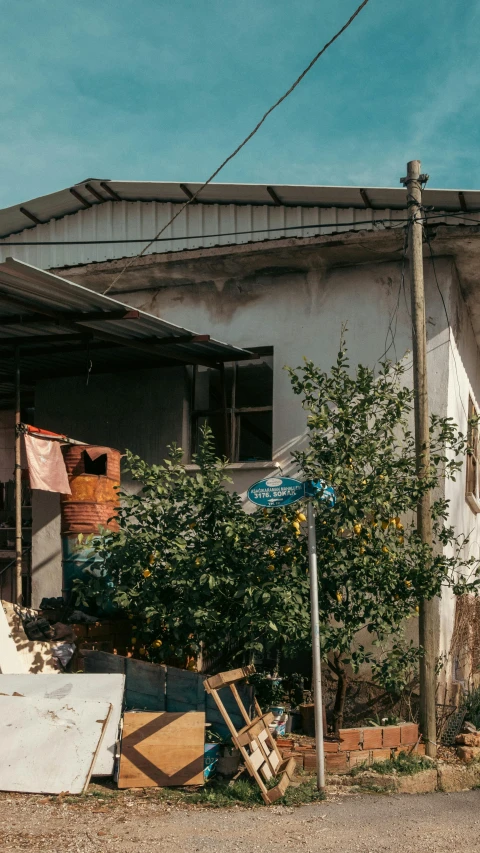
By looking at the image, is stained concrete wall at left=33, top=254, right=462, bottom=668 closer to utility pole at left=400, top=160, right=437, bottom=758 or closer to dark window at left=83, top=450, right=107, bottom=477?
dark window at left=83, top=450, right=107, bottom=477

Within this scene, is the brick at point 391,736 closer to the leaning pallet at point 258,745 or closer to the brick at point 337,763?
the brick at point 337,763

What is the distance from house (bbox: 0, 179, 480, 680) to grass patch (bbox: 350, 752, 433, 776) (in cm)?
190

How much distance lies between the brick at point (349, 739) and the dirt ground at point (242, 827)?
0.64 meters

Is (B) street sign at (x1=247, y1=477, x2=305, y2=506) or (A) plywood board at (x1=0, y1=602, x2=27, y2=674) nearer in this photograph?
(B) street sign at (x1=247, y1=477, x2=305, y2=506)

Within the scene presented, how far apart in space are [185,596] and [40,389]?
206 inches

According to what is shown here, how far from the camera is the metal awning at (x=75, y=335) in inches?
347

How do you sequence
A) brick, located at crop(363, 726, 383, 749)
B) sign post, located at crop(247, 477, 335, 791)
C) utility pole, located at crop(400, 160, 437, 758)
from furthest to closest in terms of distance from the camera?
Answer: utility pole, located at crop(400, 160, 437, 758), brick, located at crop(363, 726, 383, 749), sign post, located at crop(247, 477, 335, 791)

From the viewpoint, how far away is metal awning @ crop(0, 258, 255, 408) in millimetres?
8805

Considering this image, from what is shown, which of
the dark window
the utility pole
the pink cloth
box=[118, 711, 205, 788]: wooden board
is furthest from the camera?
the dark window

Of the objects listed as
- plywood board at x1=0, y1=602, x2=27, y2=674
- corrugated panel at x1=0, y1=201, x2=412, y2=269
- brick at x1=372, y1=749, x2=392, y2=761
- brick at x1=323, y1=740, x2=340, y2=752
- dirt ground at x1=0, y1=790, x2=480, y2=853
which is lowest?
dirt ground at x1=0, y1=790, x2=480, y2=853

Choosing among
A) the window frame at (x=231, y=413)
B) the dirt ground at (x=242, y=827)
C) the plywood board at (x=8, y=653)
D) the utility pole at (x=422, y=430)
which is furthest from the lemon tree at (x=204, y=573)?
the window frame at (x=231, y=413)

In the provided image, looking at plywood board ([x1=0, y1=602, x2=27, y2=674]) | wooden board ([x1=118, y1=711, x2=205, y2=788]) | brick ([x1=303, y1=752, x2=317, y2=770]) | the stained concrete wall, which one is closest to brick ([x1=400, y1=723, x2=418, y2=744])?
brick ([x1=303, y1=752, x2=317, y2=770])

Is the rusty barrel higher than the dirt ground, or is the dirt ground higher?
the rusty barrel

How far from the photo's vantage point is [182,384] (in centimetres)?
1197
